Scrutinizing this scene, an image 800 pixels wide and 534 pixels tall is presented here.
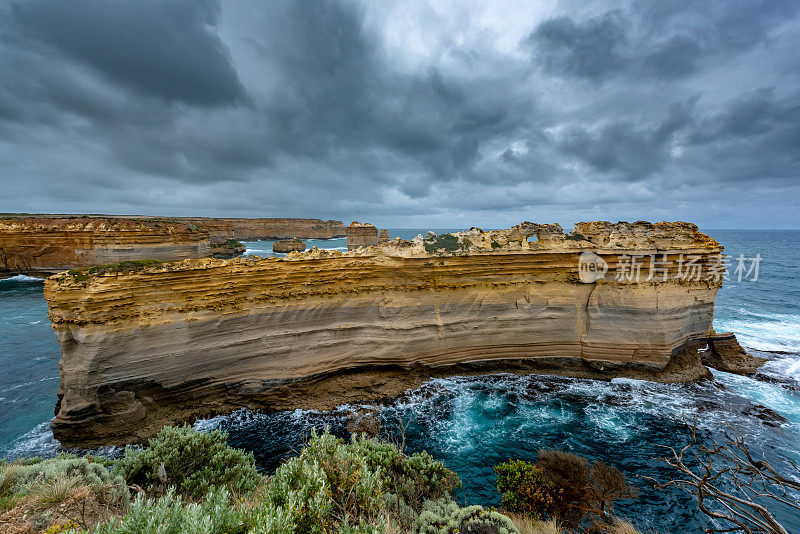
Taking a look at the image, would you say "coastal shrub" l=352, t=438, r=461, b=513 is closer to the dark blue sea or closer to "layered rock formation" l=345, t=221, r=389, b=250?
the dark blue sea

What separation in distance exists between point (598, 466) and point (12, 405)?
24431 millimetres

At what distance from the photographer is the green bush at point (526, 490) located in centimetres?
859

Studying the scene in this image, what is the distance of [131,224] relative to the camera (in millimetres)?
39719

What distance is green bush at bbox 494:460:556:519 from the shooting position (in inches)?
338

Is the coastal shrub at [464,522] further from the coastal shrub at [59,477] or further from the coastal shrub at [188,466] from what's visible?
the coastal shrub at [59,477]

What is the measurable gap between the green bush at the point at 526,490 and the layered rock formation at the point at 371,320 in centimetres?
716

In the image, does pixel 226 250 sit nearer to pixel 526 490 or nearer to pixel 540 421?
pixel 540 421

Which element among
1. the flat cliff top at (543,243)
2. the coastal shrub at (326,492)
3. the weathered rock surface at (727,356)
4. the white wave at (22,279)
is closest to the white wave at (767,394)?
the weathered rock surface at (727,356)

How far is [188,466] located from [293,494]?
595 centimetres

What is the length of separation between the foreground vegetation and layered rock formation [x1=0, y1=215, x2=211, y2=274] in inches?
1406

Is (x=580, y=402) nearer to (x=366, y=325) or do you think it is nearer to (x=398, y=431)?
(x=398, y=431)

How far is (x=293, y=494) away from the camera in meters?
5.20

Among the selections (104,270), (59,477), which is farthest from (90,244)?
(59,477)

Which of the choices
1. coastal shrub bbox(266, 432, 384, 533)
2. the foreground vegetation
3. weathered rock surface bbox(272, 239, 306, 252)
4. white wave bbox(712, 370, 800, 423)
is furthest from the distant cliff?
white wave bbox(712, 370, 800, 423)
